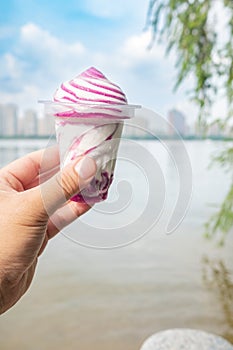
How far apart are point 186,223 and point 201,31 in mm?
3499

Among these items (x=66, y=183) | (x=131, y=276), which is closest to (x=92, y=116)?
(x=66, y=183)

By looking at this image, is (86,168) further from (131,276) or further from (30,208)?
(131,276)

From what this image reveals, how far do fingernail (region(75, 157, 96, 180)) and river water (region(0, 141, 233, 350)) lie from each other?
189 mm

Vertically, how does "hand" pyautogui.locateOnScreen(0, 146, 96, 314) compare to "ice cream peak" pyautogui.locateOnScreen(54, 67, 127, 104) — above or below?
below

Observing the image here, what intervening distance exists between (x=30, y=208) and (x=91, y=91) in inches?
10.6

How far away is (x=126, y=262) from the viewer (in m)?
4.84

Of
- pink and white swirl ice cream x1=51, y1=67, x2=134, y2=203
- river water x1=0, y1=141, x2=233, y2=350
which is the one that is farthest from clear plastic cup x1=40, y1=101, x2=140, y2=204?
river water x1=0, y1=141, x2=233, y2=350

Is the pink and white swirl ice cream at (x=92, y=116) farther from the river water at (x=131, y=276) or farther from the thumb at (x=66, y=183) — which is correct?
the river water at (x=131, y=276)

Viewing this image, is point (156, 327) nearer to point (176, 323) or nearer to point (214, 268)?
point (176, 323)

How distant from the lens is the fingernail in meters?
0.91

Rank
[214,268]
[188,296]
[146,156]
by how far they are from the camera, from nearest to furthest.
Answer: [146,156] → [188,296] → [214,268]

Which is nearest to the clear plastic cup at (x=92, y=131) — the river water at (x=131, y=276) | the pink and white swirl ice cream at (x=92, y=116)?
the pink and white swirl ice cream at (x=92, y=116)

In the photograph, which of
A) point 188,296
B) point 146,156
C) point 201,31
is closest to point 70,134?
point 146,156

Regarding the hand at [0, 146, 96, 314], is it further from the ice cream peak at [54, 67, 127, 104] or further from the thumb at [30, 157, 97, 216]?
the ice cream peak at [54, 67, 127, 104]
